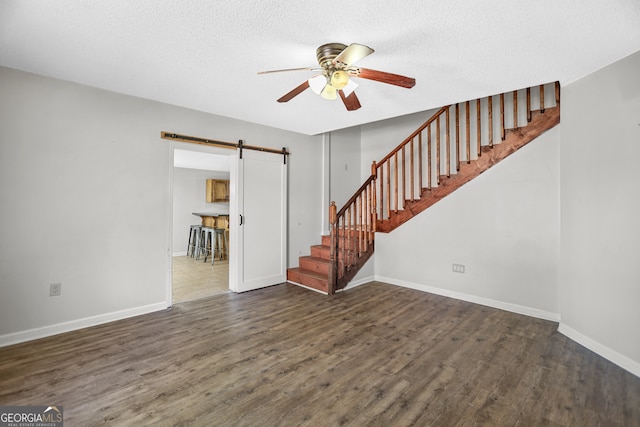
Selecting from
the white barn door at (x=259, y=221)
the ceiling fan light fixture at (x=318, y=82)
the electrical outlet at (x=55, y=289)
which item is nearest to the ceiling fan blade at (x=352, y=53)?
the ceiling fan light fixture at (x=318, y=82)

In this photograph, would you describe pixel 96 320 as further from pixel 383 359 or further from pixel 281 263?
pixel 383 359

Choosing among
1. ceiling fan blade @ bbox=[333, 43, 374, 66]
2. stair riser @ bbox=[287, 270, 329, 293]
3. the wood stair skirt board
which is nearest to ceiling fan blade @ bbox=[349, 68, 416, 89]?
ceiling fan blade @ bbox=[333, 43, 374, 66]

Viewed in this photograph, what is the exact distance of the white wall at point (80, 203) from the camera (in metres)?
2.70

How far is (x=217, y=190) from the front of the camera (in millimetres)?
8281

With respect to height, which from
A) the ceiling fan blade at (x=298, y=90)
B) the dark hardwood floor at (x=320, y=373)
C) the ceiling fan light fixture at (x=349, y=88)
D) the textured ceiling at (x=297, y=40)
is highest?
the textured ceiling at (x=297, y=40)

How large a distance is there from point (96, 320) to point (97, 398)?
4.86ft

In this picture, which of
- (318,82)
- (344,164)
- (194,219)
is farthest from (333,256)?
(194,219)

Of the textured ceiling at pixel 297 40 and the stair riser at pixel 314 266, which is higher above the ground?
the textured ceiling at pixel 297 40

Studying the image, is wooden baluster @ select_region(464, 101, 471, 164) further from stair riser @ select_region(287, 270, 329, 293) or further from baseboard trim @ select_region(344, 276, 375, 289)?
stair riser @ select_region(287, 270, 329, 293)

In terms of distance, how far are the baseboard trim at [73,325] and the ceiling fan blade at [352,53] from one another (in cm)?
343

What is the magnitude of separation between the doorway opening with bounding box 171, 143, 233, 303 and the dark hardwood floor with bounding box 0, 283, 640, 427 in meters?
1.46

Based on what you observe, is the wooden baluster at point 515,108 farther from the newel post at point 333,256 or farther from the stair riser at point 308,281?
the stair riser at point 308,281

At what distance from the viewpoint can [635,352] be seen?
226 cm

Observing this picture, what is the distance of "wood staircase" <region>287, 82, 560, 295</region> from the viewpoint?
11.3 feet
